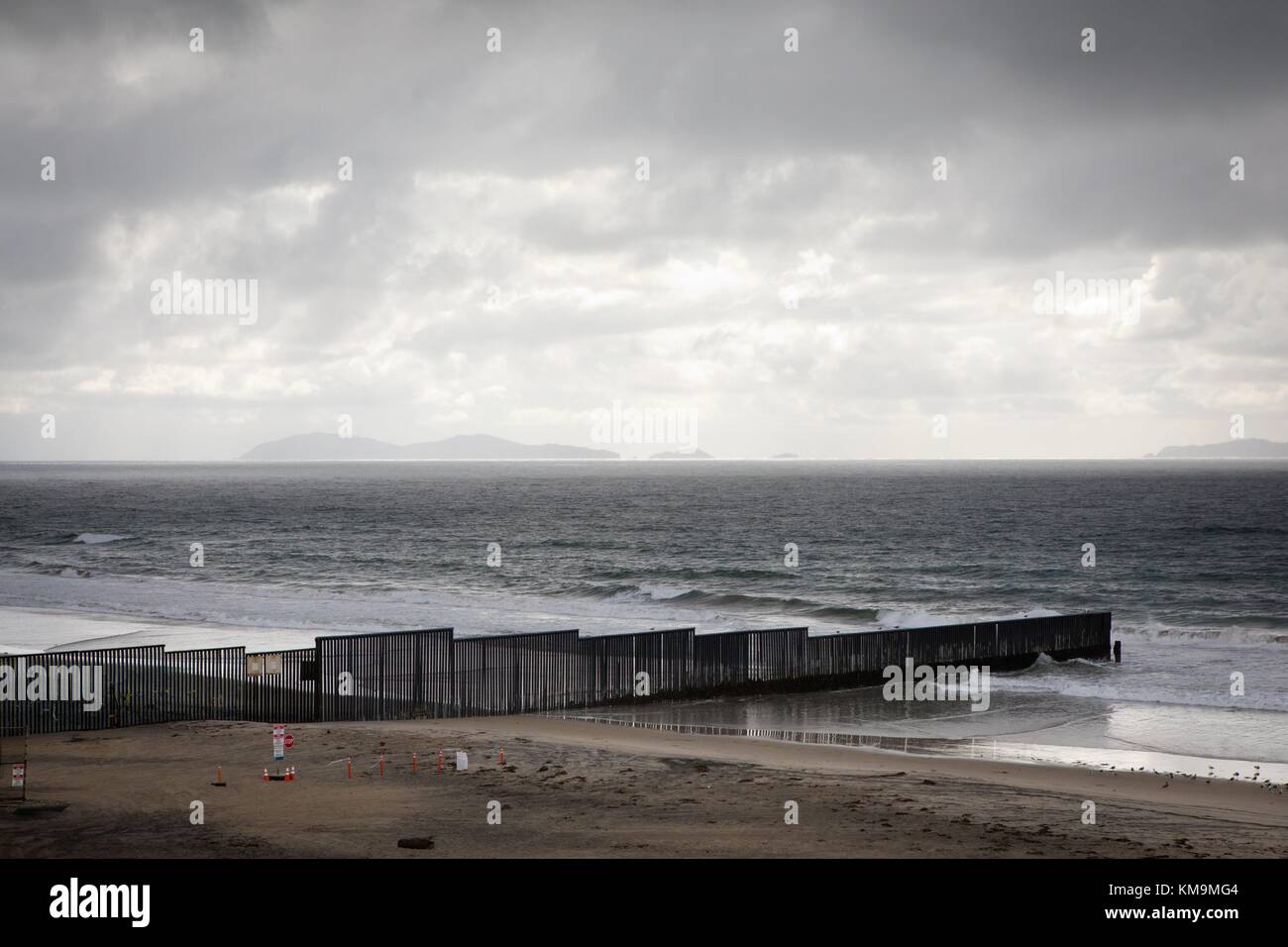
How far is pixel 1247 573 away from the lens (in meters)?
65.4

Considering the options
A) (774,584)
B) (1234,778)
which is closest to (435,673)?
(1234,778)

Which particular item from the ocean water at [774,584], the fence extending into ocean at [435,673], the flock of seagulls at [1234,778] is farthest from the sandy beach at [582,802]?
the ocean water at [774,584]

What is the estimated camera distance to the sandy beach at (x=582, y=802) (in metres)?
13.6

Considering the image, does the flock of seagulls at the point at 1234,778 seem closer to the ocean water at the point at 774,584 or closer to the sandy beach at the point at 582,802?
the sandy beach at the point at 582,802

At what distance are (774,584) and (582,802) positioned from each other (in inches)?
1880

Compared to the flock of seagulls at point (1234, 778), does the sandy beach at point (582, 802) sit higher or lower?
higher

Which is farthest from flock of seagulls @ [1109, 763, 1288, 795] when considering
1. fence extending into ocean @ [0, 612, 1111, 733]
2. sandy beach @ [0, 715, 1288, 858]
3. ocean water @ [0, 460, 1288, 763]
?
fence extending into ocean @ [0, 612, 1111, 733]

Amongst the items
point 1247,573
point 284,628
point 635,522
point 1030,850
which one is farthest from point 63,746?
point 635,522

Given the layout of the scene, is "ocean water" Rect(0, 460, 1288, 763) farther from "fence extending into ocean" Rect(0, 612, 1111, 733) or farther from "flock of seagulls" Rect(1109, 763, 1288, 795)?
"flock of seagulls" Rect(1109, 763, 1288, 795)

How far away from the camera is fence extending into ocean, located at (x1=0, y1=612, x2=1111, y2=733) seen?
20.7 m

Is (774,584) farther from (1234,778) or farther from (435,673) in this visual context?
(1234,778)

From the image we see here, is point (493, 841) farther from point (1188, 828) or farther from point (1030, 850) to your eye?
point (1188, 828)

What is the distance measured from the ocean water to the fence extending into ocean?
3.30 feet

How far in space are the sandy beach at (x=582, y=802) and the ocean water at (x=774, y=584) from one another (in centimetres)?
577
